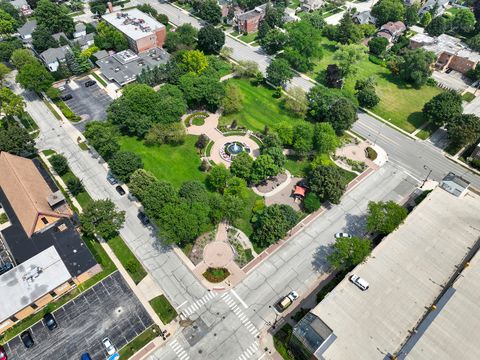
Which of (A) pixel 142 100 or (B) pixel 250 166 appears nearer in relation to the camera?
(B) pixel 250 166

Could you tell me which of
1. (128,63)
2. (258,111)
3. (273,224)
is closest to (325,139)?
(258,111)

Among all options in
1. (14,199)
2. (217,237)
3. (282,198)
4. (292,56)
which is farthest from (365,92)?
(14,199)

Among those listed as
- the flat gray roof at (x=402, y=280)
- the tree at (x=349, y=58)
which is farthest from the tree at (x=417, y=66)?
the flat gray roof at (x=402, y=280)

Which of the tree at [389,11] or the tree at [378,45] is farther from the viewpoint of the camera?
the tree at [389,11]

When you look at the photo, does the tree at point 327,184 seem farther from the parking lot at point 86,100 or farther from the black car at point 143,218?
the parking lot at point 86,100

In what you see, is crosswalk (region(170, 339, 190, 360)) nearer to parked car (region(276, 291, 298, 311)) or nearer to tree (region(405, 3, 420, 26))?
parked car (region(276, 291, 298, 311))

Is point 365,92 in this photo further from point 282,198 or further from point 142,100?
point 142,100

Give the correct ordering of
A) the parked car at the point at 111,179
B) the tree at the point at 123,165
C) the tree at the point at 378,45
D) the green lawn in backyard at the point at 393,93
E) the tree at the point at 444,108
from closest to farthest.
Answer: the tree at the point at 123,165 < the parked car at the point at 111,179 < the tree at the point at 444,108 < the green lawn in backyard at the point at 393,93 < the tree at the point at 378,45

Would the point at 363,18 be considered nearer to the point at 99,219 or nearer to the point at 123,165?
the point at 123,165
